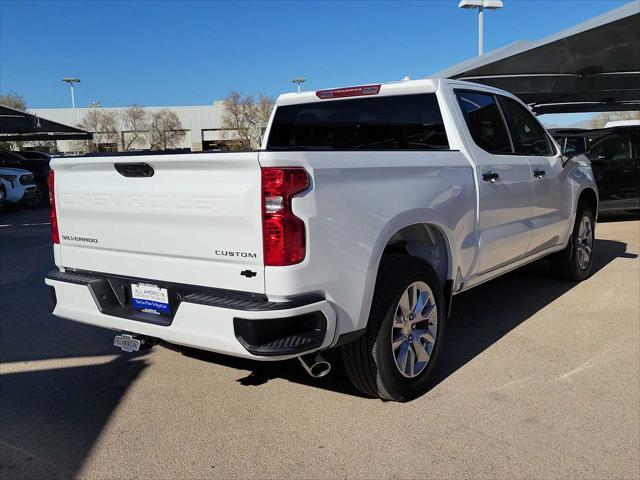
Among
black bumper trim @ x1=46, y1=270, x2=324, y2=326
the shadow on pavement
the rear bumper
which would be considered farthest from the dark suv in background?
black bumper trim @ x1=46, y1=270, x2=324, y2=326

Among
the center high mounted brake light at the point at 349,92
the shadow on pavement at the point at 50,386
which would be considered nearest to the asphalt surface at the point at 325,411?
the shadow on pavement at the point at 50,386

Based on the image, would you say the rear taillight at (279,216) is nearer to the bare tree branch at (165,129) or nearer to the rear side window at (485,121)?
the rear side window at (485,121)

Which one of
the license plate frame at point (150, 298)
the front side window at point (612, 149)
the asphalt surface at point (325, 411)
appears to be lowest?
the asphalt surface at point (325, 411)

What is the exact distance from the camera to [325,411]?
3.48 m

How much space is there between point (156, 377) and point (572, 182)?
460cm

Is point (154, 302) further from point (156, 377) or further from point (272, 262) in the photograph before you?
point (156, 377)

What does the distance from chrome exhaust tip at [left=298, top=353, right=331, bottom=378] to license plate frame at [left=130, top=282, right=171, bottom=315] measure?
2.61 feet

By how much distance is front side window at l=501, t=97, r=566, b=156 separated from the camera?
501 centimetres

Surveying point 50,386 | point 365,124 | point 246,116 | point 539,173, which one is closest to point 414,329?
point 365,124

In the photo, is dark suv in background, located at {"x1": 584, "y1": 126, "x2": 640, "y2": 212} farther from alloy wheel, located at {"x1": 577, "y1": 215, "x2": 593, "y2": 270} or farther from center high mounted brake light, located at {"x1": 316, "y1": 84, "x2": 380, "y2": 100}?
center high mounted brake light, located at {"x1": 316, "y1": 84, "x2": 380, "y2": 100}

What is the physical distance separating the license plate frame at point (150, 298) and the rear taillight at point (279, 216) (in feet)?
2.51

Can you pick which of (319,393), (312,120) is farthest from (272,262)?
(312,120)

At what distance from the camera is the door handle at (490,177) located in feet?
13.8

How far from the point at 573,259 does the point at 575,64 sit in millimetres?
9091
